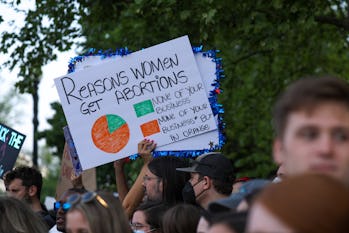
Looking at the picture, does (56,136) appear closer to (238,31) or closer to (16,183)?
(238,31)

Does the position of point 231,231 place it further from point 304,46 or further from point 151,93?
point 304,46

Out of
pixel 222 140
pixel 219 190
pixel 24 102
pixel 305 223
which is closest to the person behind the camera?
pixel 305 223

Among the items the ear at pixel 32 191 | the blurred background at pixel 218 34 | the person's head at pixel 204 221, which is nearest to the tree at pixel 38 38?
the blurred background at pixel 218 34

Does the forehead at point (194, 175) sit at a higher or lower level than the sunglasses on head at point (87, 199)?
lower

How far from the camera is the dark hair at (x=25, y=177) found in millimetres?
8711

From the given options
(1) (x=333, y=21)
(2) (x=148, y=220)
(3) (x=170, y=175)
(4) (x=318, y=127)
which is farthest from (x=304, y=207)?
(1) (x=333, y=21)

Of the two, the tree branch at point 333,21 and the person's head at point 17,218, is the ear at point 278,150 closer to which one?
the person's head at point 17,218

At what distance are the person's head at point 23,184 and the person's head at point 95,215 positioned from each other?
3957 mm

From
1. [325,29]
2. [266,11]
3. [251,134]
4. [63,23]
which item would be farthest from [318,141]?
[251,134]

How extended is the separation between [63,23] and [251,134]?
830cm

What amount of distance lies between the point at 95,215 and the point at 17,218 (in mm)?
1433

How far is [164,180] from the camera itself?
23.4 ft

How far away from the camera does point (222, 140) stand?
277 inches

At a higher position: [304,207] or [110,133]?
[110,133]
